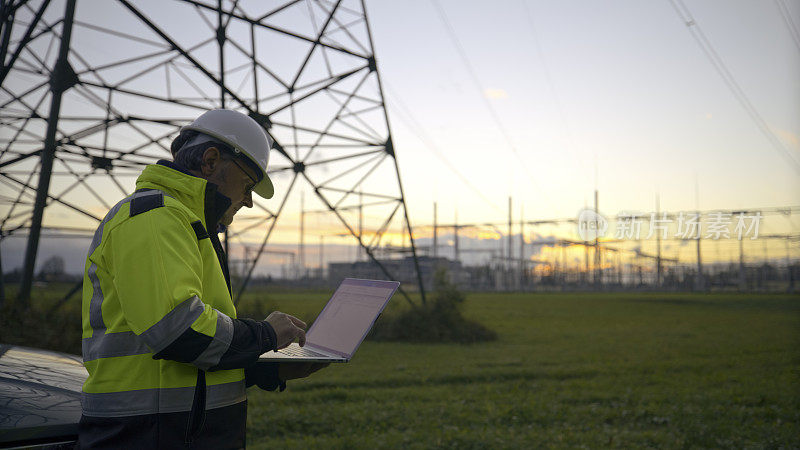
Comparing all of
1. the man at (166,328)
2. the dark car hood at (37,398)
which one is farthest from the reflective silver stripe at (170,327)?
the dark car hood at (37,398)

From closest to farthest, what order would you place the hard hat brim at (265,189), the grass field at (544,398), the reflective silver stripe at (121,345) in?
the reflective silver stripe at (121,345), the hard hat brim at (265,189), the grass field at (544,398)

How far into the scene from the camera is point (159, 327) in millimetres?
1451

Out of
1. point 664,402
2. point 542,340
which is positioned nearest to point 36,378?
point 664,402

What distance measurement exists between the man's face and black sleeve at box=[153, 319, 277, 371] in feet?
1.34

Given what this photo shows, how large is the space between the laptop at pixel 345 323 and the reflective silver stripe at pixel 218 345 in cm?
27

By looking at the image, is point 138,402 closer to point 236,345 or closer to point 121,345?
point 121,345

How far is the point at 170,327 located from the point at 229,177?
0.61 metres

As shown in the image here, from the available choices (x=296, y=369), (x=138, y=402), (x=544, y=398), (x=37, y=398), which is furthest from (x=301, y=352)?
(x=544, y=398)

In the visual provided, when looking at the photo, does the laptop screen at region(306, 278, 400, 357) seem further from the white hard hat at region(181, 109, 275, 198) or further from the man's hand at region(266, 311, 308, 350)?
the white hard hat at region(181, 109, 275, 198)

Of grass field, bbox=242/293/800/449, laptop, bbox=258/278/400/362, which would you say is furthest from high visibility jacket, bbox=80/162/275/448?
grass field, bbox=242/293/800/449

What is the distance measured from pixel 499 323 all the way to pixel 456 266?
100ft

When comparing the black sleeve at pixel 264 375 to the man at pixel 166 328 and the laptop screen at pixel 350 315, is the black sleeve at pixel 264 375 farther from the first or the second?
the man at pixel 166 328

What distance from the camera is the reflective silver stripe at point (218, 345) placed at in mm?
1543

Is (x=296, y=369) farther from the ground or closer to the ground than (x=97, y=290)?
closer to the ground
